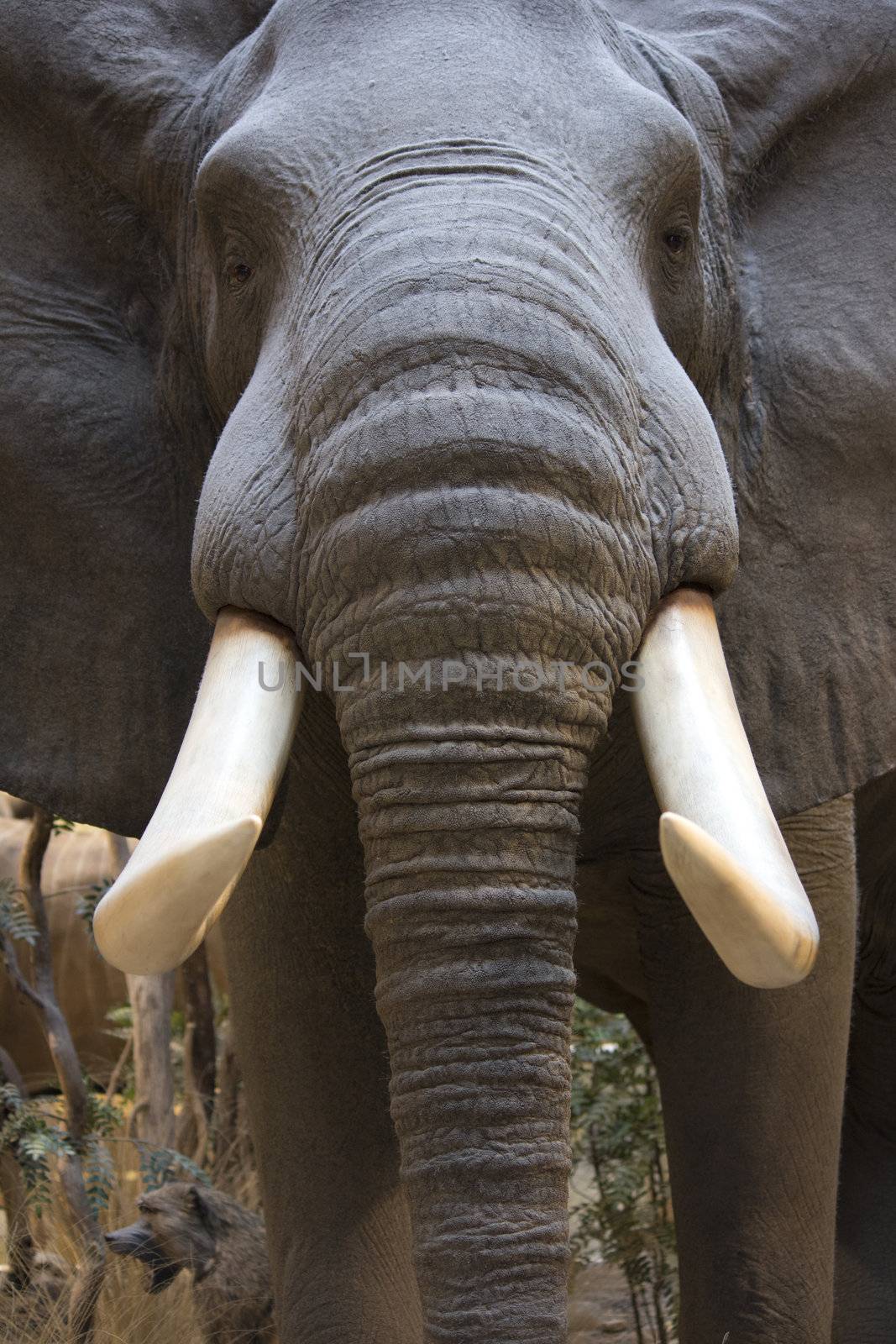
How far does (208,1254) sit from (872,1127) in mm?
1706

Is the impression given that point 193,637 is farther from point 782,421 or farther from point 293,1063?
point 782,421

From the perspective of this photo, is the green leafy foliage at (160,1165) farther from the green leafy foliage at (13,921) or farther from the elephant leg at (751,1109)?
the elephant leg at (751,1109)

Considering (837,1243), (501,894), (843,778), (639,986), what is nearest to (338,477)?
(501,894)

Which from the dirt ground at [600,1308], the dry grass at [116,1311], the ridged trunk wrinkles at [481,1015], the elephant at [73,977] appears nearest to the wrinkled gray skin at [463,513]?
the ridged trunk wrinkles at [481,1015]

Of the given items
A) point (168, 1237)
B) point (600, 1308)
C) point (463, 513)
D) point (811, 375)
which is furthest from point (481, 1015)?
point (600, 1308)

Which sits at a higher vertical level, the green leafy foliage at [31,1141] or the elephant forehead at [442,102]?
the elephant forehead at [442,102]

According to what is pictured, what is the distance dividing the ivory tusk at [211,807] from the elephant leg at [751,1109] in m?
1.01

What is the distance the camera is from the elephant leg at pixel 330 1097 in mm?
3045

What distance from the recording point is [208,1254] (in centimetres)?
434

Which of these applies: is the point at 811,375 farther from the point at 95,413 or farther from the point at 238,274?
the point at 95,413

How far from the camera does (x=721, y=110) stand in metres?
2.90

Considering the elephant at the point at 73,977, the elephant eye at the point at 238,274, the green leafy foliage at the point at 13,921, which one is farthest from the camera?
the elephant at the point at 73,977

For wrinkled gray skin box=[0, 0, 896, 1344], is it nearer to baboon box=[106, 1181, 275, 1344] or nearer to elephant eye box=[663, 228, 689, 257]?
elephant eye box=[663, 228, 689, 257]

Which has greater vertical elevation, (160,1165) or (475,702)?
(160,1165)
